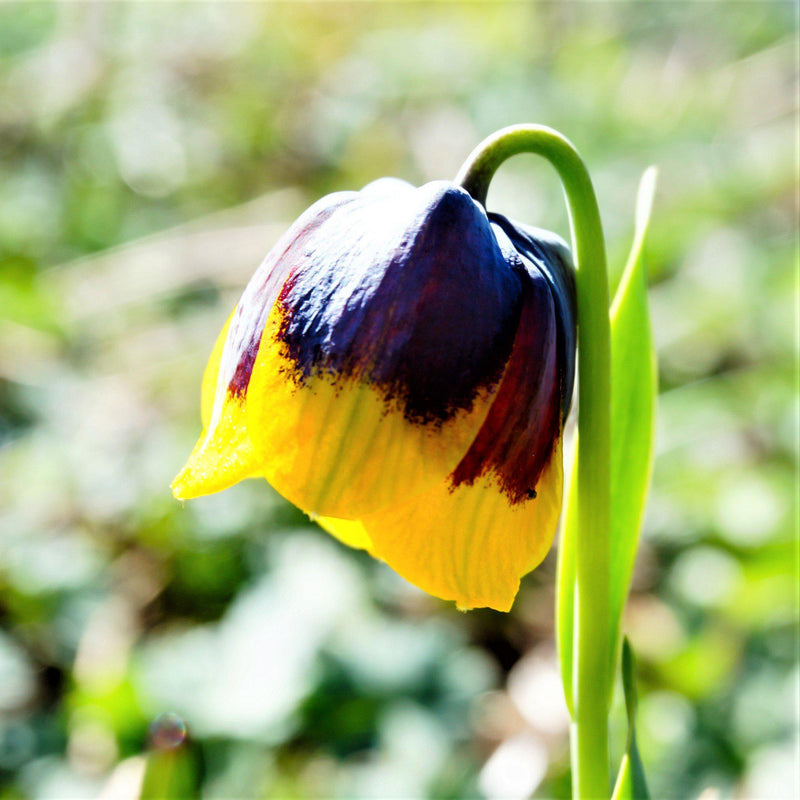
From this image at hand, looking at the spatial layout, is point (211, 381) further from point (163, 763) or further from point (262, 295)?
point (163, 763)

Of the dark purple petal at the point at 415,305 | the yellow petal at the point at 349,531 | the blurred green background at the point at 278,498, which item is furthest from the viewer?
the blurred green background at the point at 278,498

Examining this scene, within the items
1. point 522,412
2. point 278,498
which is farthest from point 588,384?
point 278,498

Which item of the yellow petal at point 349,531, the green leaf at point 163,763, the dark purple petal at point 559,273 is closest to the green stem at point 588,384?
the dark purple petal at point 559,273

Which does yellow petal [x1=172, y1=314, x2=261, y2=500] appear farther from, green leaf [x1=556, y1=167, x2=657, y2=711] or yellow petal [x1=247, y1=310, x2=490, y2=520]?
green leaf [x1=556, y1=167, x2=657, y2=711]

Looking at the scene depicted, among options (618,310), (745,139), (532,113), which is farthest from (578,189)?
(745,139)

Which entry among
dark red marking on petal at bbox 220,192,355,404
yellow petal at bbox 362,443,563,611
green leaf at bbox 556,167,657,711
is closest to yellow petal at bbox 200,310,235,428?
dark red marking on petal at bbox 220,192,355,404

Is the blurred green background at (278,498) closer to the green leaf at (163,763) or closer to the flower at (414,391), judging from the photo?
the green leaf at (163,763)

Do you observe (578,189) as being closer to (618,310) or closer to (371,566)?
(618,310)
